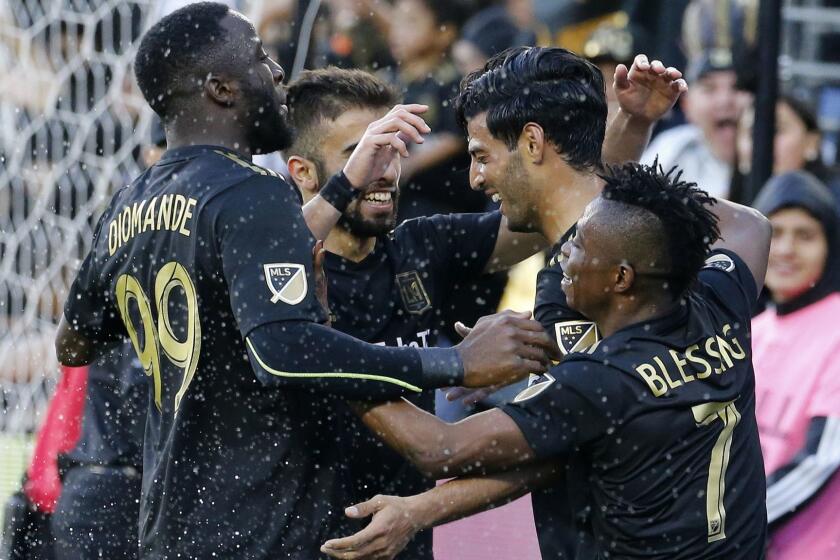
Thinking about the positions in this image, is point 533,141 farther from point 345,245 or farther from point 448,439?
point 448,439

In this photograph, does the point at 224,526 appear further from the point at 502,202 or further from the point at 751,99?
the point at 751,99

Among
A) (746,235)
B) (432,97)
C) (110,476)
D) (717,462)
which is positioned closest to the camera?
(717,462)

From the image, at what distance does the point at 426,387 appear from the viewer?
3.55 m

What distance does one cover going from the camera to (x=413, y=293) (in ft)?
14.2

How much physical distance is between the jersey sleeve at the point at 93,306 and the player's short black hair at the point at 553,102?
1.12 metres

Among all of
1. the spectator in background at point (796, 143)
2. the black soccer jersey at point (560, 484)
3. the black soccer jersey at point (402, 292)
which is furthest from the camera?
the spectator in background at point (796, 143)

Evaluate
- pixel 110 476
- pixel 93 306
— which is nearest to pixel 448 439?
pixel 93 306

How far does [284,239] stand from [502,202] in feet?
2.67

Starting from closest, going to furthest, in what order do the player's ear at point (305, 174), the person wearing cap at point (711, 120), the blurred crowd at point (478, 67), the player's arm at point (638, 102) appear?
1. the player's arm at point (638, 102)
2. the player's ear at point (305, 174)
3. the blurred crowd at point (478, 67)
4. the person wearing cap at point (711, 120)

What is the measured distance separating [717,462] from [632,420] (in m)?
0.25

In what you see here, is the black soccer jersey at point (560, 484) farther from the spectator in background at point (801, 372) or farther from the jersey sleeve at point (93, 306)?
the spectator in background at point (801, 372)

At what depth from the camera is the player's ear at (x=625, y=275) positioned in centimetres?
350

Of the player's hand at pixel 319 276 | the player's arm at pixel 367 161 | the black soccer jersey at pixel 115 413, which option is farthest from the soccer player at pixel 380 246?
the black soccer jersey at pixel 115 413

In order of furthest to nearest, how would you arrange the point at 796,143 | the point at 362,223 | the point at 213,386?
the point at 796,143 → the point at 362,223 → the point at 213,386
